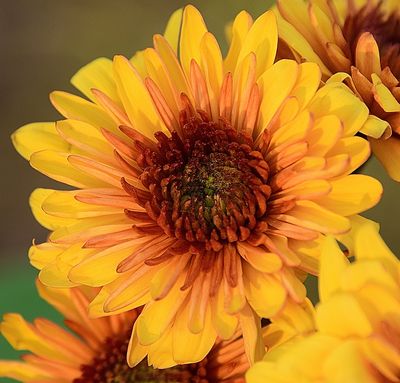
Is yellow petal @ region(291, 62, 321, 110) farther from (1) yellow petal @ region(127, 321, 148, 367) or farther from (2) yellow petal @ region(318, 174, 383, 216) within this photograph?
(1) yellow petal @ region(127, 321, 148, 367)

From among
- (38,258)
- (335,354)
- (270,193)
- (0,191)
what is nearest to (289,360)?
(335,354)

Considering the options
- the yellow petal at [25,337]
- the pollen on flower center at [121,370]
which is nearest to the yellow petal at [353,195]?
the pollen on flower center at [121,370]

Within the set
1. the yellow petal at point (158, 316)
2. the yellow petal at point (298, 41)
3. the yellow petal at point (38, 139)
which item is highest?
the yellow petal at point (38, 139)

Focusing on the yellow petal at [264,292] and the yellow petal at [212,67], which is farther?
the yellow petal at [212,67]

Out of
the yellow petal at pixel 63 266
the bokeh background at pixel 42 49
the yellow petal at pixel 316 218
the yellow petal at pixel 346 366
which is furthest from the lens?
the bokeh background at pixel 42 49

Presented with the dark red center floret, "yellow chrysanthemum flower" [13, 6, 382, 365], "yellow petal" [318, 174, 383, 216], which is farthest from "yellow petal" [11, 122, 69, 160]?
"yellow petal" [318, 174, 383, 216]

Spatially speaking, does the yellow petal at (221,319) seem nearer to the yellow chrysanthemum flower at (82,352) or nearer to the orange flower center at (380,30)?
the yellow chrysanthemum flower at (82,352)
